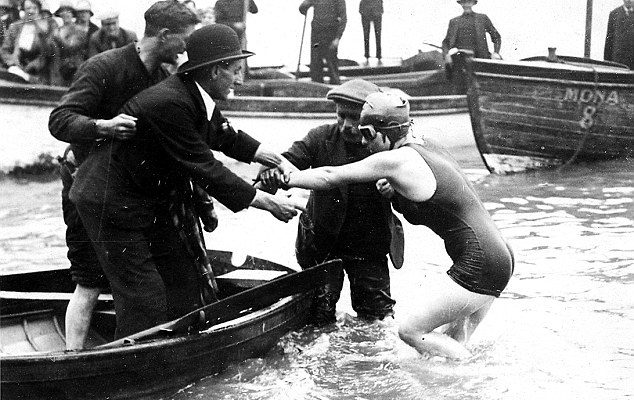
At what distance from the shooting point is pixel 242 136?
18.5 ft

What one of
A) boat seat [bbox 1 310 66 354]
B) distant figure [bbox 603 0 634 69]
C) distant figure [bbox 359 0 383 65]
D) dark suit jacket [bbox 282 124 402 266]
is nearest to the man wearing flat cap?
dark suit jacket [bbox 282 124 402 266]

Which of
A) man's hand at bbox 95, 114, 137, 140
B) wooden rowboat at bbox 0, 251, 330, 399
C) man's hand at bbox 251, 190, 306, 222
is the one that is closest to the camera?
wooden rowboat at bbox 0, 251, 330, 399

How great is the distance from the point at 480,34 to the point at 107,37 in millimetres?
6568

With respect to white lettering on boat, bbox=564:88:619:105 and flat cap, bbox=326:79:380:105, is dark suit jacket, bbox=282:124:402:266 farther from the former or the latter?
white lettering on boat, bbox=564:88:619:105

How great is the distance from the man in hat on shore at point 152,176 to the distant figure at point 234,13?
32.3ft

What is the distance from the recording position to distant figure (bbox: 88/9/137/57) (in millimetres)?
13805

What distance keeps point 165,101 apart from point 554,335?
3.33 meters

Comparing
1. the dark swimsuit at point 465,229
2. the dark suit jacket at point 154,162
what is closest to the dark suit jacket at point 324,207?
the dark swimsuit at point 465,229

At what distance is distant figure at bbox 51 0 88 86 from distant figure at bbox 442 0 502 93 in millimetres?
6454

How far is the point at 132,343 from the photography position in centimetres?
456

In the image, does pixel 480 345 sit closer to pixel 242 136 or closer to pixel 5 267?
pixel 242 136

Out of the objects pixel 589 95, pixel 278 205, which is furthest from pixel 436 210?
pixel 589 95

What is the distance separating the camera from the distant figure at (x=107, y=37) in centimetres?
1380

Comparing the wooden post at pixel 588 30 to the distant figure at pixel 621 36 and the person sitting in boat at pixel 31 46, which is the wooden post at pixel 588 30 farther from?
the person sitting in boat at pixel 31 46
